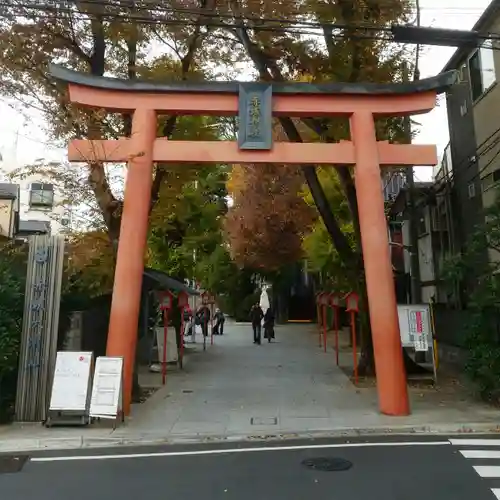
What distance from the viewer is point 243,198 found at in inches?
1126

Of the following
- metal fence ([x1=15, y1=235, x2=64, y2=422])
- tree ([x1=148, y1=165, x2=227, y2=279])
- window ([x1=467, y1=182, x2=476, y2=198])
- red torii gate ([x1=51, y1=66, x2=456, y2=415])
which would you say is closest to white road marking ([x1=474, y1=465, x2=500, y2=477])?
red torii gate ([x1=51, y1=66, x2=456, y2=415])

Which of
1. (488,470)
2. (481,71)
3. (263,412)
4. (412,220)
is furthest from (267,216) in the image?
(488,470)

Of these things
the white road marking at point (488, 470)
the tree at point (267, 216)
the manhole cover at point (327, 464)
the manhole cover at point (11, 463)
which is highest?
the tree at point (267, 216)

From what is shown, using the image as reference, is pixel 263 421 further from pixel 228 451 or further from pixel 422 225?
pixel 422 225

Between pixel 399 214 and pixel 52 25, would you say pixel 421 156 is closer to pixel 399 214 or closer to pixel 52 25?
pixel 52 25

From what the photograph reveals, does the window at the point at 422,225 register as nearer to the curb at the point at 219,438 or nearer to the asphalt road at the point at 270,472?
the curb at the point at 219,438

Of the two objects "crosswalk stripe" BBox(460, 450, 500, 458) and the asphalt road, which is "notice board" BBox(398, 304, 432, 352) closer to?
the asphalt road

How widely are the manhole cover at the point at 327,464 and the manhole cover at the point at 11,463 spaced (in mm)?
3897

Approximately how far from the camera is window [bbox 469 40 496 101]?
14961 mm

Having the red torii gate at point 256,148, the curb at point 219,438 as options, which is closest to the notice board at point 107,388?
the red torii gate at point 256,148

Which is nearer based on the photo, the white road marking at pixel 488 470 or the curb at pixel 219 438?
the white road marking at pixel 488 470

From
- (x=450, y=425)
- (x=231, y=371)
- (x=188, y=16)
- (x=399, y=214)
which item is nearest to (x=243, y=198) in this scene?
(x=399, y=214)

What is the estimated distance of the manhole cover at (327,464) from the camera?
21.9 feet

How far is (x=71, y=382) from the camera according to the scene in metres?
9.22
